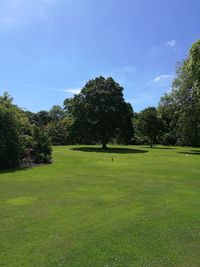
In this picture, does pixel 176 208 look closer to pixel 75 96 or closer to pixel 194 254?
pixel 194 254

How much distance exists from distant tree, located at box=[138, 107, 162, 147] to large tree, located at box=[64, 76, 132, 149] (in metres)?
8.10

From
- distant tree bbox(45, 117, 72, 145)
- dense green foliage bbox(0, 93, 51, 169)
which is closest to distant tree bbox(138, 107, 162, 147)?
distant tree bbox(45, 117, 72, 145)

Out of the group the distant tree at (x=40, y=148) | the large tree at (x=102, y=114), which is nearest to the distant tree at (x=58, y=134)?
the large tree at (x=102, y=114)

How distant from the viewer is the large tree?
47.1 metres

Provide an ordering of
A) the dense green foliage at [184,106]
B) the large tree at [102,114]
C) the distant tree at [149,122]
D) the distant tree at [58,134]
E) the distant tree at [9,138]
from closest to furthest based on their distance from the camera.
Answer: the distant tree at [9,138] → the dense green foliage at [184,106] → the large tree at [102,114] → the distant tree at [149,122] → the distant tree at [58,134]

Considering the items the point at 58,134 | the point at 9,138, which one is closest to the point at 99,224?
the point at 9,138

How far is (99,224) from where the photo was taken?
852cm

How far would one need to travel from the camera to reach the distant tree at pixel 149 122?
56.2m

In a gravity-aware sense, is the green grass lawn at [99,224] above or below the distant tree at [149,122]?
below

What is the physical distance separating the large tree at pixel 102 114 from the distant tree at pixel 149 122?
26.6 ft

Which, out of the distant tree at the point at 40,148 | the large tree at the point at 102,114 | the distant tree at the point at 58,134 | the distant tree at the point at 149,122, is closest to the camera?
the distant tree at the point at 40,148

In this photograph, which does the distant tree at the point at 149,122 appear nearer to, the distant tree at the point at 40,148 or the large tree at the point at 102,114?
the large tree at the point at 102,114

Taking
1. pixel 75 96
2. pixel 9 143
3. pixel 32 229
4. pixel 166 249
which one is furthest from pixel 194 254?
pixel 75 96

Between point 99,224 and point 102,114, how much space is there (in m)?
38.7
